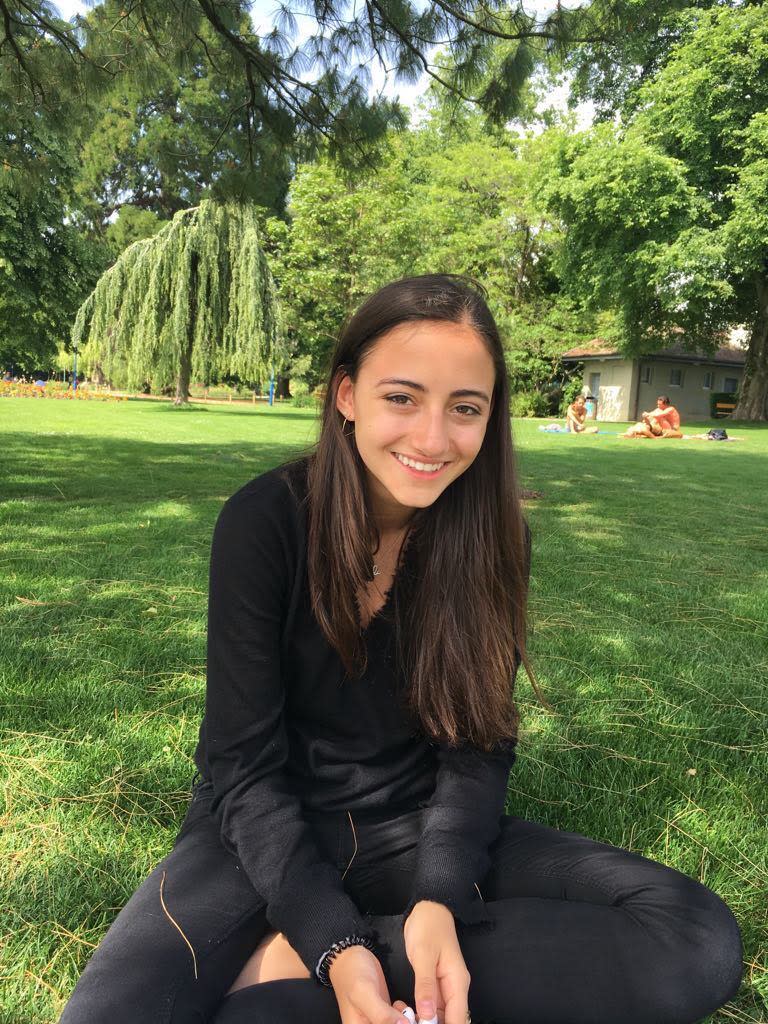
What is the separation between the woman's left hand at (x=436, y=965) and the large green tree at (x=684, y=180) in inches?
856

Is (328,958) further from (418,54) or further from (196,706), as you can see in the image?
(418,54)

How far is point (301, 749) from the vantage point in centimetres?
150

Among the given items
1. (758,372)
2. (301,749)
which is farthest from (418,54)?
(758,372)

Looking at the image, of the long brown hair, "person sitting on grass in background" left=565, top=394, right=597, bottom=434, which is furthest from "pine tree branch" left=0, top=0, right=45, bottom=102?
"person sitting on grass in background" left=565, top=394, right=597, bottom=434

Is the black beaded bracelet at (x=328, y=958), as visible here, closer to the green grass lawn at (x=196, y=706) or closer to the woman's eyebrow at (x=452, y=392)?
the green grass lawn at (x=196, y=706)

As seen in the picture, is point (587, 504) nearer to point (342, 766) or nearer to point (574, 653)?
point (574, 653)

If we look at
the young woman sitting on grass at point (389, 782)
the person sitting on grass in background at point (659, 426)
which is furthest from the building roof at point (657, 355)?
the young woman sitting on grass at point (389, 782)

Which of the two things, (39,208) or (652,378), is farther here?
(652,378)

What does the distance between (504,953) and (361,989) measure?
28cm

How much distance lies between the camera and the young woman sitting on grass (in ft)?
4.01

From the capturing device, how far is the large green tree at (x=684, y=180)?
2009cm

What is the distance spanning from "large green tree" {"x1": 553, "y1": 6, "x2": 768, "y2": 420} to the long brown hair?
21120mm

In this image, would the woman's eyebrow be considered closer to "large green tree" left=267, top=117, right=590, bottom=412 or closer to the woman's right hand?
the woman's right hand

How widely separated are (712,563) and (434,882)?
4140 mm
